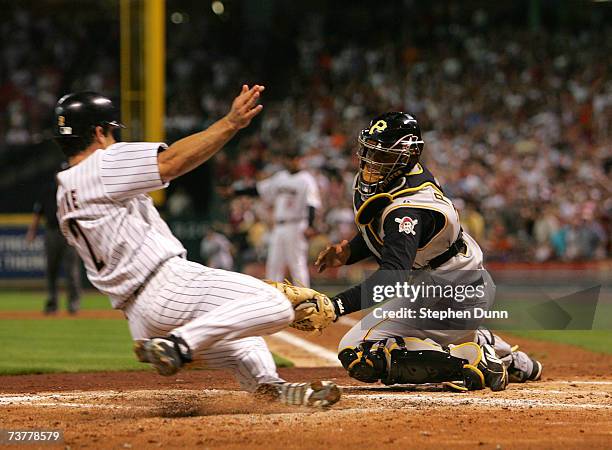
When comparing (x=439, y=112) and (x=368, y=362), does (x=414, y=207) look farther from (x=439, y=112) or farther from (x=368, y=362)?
(x=439, y=112)

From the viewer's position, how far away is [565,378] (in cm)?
674

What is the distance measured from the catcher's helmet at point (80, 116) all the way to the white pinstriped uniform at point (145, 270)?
0.16 metres

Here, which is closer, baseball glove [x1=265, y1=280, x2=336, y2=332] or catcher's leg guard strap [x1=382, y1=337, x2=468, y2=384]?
baseball glove [x1=265, y1=280, x2=336, y2=332]

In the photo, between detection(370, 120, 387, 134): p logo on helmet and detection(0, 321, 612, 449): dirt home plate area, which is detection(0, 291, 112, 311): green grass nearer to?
detection(0, 321, 612, 449): dirt home plate area

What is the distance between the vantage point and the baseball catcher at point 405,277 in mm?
5277

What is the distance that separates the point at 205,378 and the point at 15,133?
53.2ft

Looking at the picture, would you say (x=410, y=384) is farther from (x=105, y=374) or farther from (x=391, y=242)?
(x=105, y=374)

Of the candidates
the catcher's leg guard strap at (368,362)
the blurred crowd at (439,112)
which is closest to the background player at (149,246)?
the catcher's leg guard strap at (368,362)

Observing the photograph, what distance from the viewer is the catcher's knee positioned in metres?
5.62

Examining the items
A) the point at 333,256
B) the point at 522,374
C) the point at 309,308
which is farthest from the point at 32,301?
the point at 309,308

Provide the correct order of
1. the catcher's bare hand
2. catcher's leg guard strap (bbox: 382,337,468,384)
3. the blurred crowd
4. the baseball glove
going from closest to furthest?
the catcher's bare hand → the baseball glove → catcher's leg guard strap (bbox: 382,337,468,384) → the blurred crowd

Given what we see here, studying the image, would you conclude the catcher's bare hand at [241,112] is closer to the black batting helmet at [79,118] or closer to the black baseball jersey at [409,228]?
the black batting helmet at [79,118]

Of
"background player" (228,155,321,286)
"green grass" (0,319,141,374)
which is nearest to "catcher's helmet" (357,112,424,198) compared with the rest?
"green grass" (0,319,141,374)

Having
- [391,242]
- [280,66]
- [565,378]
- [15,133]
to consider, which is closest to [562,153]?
[280,66]
